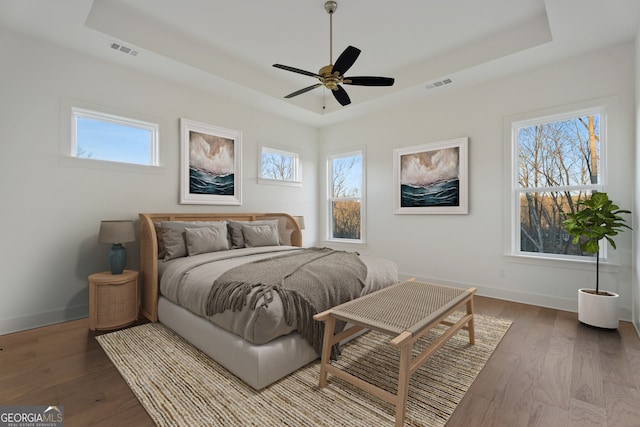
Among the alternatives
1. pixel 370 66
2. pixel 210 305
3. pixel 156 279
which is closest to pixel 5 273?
pixel 156 279

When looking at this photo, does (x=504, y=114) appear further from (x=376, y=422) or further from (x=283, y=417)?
(x=283, y=417)

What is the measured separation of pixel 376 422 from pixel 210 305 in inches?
53.0

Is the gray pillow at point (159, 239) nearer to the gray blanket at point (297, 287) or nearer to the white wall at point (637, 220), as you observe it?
the gray blanket at point (297, 287)

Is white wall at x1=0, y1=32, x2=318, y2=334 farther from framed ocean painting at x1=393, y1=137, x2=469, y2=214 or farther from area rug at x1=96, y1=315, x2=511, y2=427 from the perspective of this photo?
framed ocean painting at x1=393, y1=137, x2=469, y2=214

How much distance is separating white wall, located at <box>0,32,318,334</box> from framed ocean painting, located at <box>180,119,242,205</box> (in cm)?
18

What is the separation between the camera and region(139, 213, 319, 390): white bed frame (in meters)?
1.91

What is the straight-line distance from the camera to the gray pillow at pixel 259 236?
13.0 ft

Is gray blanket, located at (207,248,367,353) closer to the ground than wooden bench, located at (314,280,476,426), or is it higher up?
higher up

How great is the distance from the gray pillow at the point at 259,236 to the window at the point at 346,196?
5.88 feet

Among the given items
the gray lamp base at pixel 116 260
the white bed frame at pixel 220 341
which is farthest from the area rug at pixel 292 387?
the gray lamp base at pixel 116 260

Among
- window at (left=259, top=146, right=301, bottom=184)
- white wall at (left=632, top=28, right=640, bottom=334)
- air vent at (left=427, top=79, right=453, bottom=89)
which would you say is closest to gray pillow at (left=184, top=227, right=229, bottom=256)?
window at (left=259, top=146, right=301, bottom=184)

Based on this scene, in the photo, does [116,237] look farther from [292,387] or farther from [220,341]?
[292,387]

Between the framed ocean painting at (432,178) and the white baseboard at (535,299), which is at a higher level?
the framed ocean painting at (432,178)

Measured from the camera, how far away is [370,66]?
4.14m
